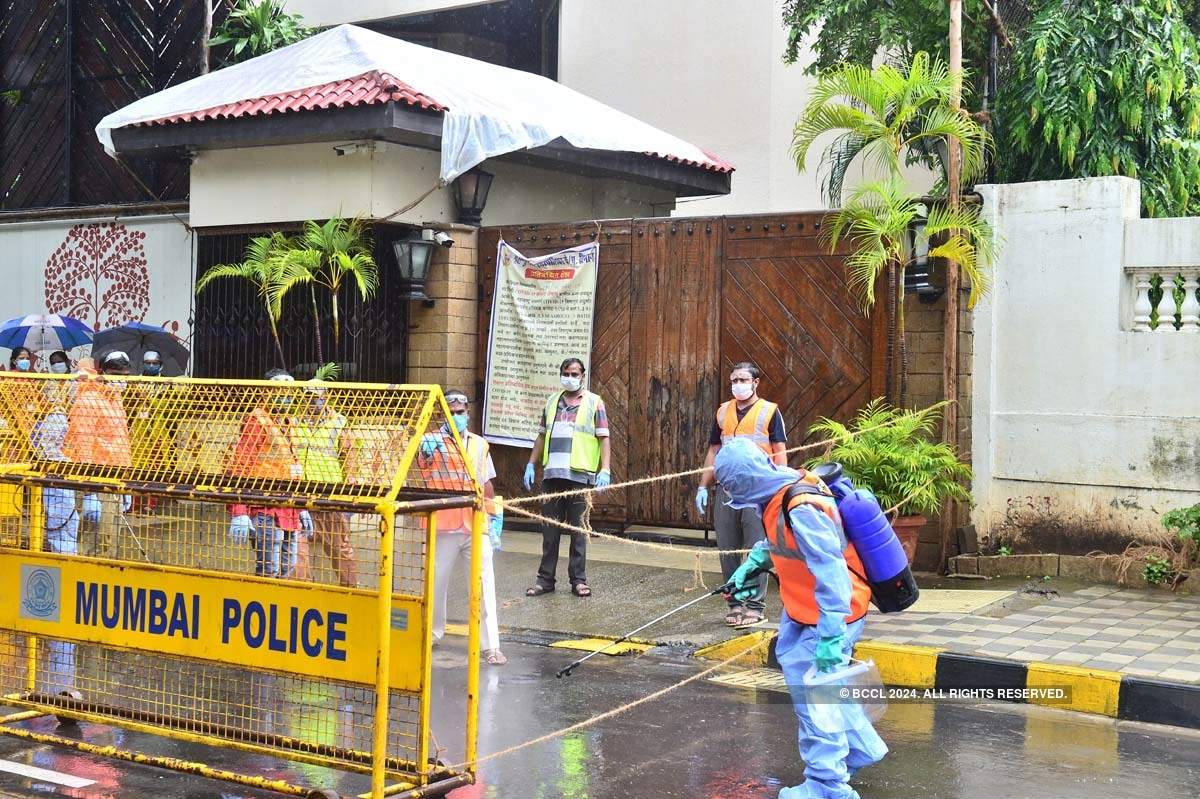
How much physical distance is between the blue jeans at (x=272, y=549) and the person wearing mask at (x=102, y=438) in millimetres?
685

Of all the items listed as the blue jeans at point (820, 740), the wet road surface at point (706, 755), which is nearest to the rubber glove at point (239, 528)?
the wet road surface at point (706, 755)

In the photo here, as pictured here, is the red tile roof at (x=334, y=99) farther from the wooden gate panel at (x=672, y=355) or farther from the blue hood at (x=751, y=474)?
the blue hood at (x=751, y=474)

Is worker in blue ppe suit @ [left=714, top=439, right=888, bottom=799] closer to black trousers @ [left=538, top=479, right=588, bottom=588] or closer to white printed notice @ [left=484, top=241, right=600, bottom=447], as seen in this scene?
black trousers @ [left=538, top=479, right=588, bottom=588]

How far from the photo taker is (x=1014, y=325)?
11.0 m

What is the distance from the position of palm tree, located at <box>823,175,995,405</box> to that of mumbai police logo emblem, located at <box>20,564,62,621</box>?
636 cm

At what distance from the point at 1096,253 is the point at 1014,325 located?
0.83 m

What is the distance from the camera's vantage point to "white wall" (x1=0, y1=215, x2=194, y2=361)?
50.3 ft

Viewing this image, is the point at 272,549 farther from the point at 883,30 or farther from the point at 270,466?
the point at 883,30

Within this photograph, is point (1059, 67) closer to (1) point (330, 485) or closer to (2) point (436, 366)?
(2) point (436, 366)

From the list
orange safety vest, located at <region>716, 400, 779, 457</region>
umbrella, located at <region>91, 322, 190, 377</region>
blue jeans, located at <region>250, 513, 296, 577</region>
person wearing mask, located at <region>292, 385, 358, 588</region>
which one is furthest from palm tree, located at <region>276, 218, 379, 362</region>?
person wearing mask, located at <region>292, 385, 358, 588</region>

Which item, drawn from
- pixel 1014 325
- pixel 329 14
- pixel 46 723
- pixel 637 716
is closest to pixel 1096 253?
pixel 1014 325

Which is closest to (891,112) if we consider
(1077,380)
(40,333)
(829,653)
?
(1077,380)

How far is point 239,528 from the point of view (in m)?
5.96

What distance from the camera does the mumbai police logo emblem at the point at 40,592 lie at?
20.2 ft
